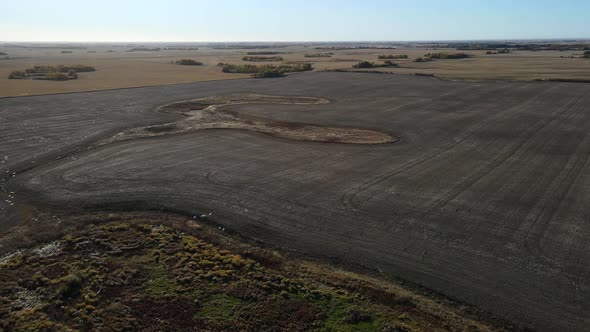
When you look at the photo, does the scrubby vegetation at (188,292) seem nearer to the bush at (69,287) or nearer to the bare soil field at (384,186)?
the bush at (69,287)

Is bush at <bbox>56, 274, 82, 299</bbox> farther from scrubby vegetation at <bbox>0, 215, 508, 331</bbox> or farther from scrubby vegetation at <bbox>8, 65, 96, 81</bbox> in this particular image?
scrubby vegetation at <bbox>8, 65, 96, 81</bbox>

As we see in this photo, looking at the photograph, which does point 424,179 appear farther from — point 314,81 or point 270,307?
point 314,81

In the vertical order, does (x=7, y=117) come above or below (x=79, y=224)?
above

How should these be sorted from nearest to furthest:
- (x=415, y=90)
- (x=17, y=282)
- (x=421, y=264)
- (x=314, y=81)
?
(x=17, y=282) → (x=421, y=264) → (x=415, y=90) → (x=314, y=81)

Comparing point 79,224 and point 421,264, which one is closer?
point 421,264

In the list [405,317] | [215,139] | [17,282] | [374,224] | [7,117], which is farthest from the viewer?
[7,117]

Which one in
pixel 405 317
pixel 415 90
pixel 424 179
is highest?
pixel 415 90

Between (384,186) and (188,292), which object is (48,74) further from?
(188,292)

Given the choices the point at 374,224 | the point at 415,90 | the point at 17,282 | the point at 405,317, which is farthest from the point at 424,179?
the point at 415,90
